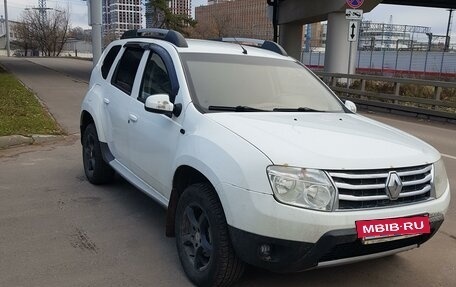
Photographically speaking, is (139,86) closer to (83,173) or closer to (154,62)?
(154,62)

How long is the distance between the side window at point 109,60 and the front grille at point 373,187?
3.66 m

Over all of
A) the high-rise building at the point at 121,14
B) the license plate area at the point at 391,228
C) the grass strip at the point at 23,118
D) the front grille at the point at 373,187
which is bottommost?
the grass strip at the point at 23,118

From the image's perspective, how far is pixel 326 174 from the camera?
2984 millimetres

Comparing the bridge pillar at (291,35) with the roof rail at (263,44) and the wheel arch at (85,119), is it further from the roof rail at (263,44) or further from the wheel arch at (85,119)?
the roof rail at (263,44)

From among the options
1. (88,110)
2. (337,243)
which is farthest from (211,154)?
(88,110)

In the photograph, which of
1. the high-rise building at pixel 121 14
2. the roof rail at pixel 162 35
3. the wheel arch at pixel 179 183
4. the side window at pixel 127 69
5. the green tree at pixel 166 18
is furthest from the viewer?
the green tree at pixel 166 18

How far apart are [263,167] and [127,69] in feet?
9.13

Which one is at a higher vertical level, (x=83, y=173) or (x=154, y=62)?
(x=154, y=62)

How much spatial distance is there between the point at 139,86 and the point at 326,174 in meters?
2.45

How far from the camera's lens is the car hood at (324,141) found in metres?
3.06

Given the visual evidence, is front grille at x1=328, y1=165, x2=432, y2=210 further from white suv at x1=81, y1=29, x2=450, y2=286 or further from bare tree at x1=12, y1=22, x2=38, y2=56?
bare tree at x1=12, y1=22, x2=38, y2=56

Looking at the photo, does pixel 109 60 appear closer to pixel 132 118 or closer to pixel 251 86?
pixel 132 118

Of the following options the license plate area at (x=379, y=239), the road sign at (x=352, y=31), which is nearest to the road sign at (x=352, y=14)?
the road sign at (x=352, y=31)

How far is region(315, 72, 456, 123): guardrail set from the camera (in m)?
14.5
